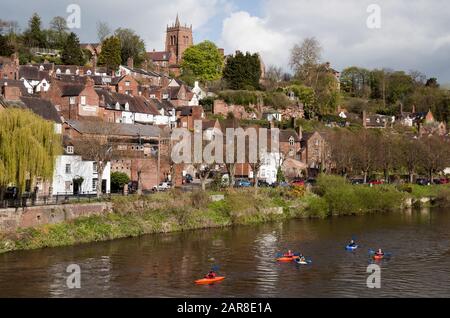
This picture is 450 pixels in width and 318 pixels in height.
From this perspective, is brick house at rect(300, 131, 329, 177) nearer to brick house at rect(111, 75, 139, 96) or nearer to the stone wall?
brick house at rect(111, 75, 139, 96)

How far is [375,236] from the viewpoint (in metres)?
48.3

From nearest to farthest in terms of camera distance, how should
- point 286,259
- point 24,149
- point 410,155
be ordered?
point 286,259 < point 24,149 < point 410,155

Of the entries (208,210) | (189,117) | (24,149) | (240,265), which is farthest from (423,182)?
(24,149)

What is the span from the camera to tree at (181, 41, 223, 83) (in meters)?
125

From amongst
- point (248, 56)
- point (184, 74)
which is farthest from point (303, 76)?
point (184, 74)

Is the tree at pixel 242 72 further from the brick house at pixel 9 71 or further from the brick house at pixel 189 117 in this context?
the brick house at pixel 9 71

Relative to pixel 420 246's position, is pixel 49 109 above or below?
above

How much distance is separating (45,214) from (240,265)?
14845 mm

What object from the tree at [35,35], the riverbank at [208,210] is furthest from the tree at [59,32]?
the riverbank at [208,210]

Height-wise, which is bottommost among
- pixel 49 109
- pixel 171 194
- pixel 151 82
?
pixel 171 194

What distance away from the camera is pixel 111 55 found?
11512 centimetres

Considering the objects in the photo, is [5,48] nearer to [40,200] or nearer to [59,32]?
[59,32]

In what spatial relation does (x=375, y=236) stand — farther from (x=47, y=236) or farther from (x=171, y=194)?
(x=47, y=236)
